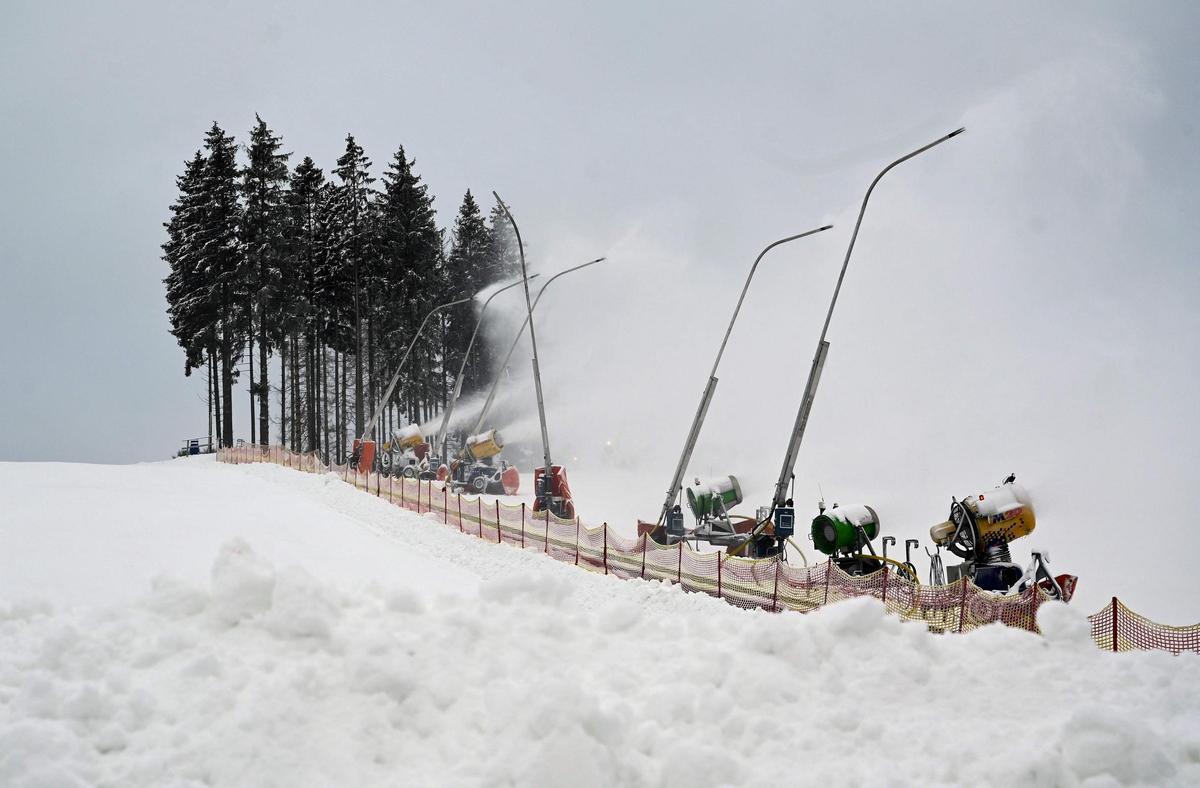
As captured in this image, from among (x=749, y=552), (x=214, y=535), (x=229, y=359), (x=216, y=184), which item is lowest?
(x=749, y=552)

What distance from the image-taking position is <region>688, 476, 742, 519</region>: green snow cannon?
81.4 feet

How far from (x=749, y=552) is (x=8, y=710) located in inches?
682

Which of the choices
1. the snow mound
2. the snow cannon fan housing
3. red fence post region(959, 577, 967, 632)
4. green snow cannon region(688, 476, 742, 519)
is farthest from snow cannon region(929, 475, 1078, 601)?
the snow mound

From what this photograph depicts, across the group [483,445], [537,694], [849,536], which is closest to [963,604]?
[849,536]

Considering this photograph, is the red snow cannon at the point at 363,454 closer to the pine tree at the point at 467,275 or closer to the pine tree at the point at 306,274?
the pine tree at the point at 306,274

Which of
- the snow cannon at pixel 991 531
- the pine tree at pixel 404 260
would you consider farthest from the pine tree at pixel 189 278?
the snow cannon at pixel 991 531

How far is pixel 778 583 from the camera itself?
671 inches

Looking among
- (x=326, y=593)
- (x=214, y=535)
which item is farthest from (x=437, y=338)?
(x=326, y=593)

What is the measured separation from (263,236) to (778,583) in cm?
4037

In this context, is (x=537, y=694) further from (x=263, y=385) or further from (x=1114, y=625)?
(x=263, y=385)

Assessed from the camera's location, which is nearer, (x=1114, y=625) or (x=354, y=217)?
(x=1114, y=625)

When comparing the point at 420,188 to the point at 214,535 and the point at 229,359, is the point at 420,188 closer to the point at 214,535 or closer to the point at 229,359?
the point at 229,359

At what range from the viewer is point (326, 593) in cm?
764

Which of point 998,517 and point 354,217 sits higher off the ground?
point 354,217
